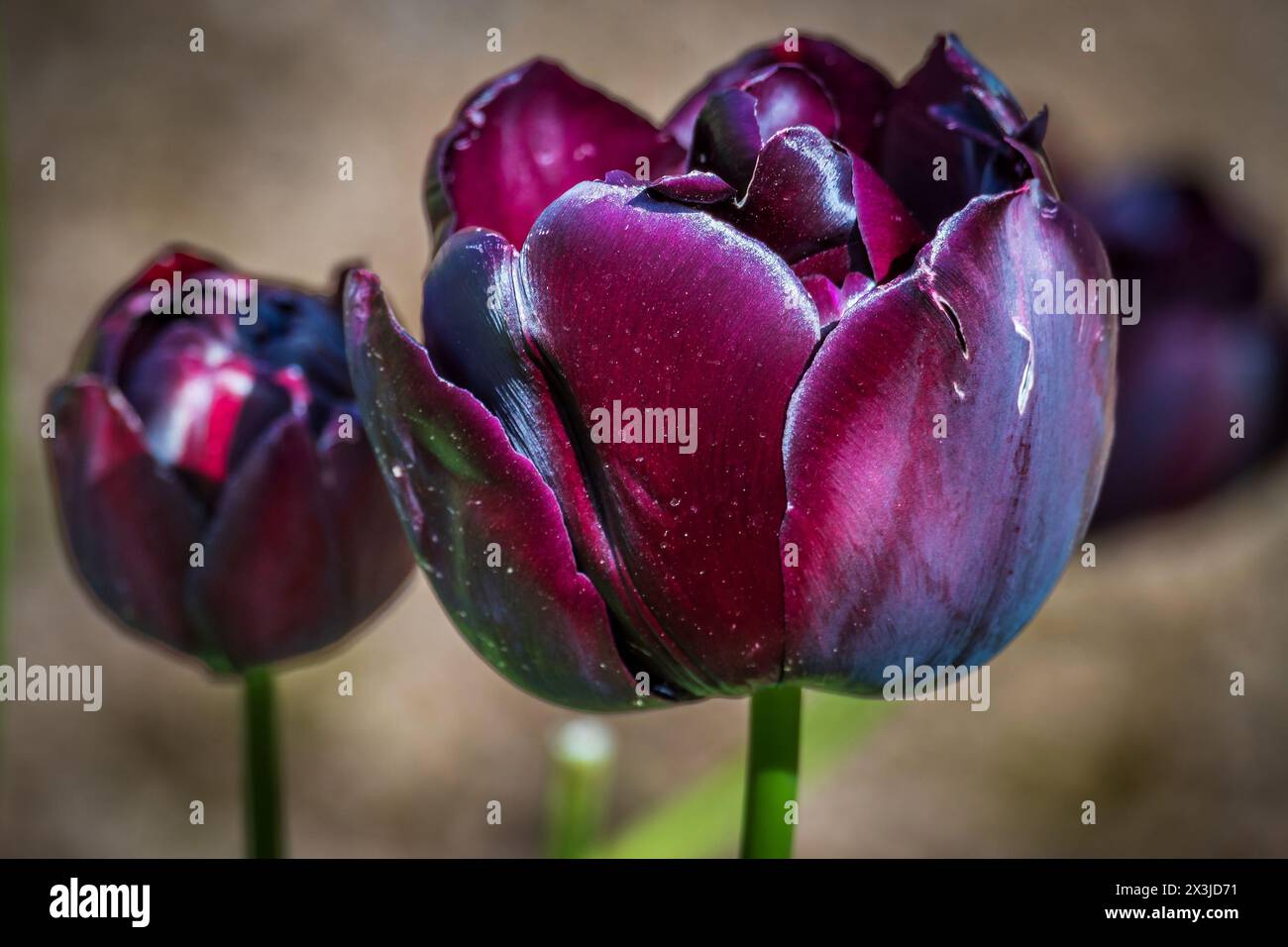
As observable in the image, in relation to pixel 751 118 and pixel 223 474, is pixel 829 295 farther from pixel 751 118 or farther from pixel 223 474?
pixel 223 474

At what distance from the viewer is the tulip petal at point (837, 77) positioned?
0.30 meters

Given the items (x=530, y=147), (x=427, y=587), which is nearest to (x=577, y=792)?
(x=530, y=147)

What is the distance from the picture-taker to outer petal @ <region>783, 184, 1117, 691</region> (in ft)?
0.82

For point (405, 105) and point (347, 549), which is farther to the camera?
point (405, 105)

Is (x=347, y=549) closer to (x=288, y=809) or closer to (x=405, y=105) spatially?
(x=288, y=809)

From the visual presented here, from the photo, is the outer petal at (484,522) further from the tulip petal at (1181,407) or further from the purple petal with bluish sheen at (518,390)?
the tulip petal at (1181,407)

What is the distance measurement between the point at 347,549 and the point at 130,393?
8 centimetres

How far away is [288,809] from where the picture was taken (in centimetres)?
130

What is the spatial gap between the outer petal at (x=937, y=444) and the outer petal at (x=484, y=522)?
0.04m

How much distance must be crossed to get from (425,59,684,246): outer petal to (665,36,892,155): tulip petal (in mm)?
21

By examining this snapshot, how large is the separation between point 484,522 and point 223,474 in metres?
0.14

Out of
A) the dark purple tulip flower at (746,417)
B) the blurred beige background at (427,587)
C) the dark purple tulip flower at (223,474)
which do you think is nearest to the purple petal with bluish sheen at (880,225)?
the dark purple tulip flower at (746,417)

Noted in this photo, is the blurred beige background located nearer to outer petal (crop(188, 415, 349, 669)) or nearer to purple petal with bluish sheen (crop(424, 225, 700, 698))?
outer petal (crop(188, 415, 349, 669))

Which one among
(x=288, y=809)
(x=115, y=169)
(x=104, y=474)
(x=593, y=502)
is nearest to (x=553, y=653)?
(x=593, y=502)
